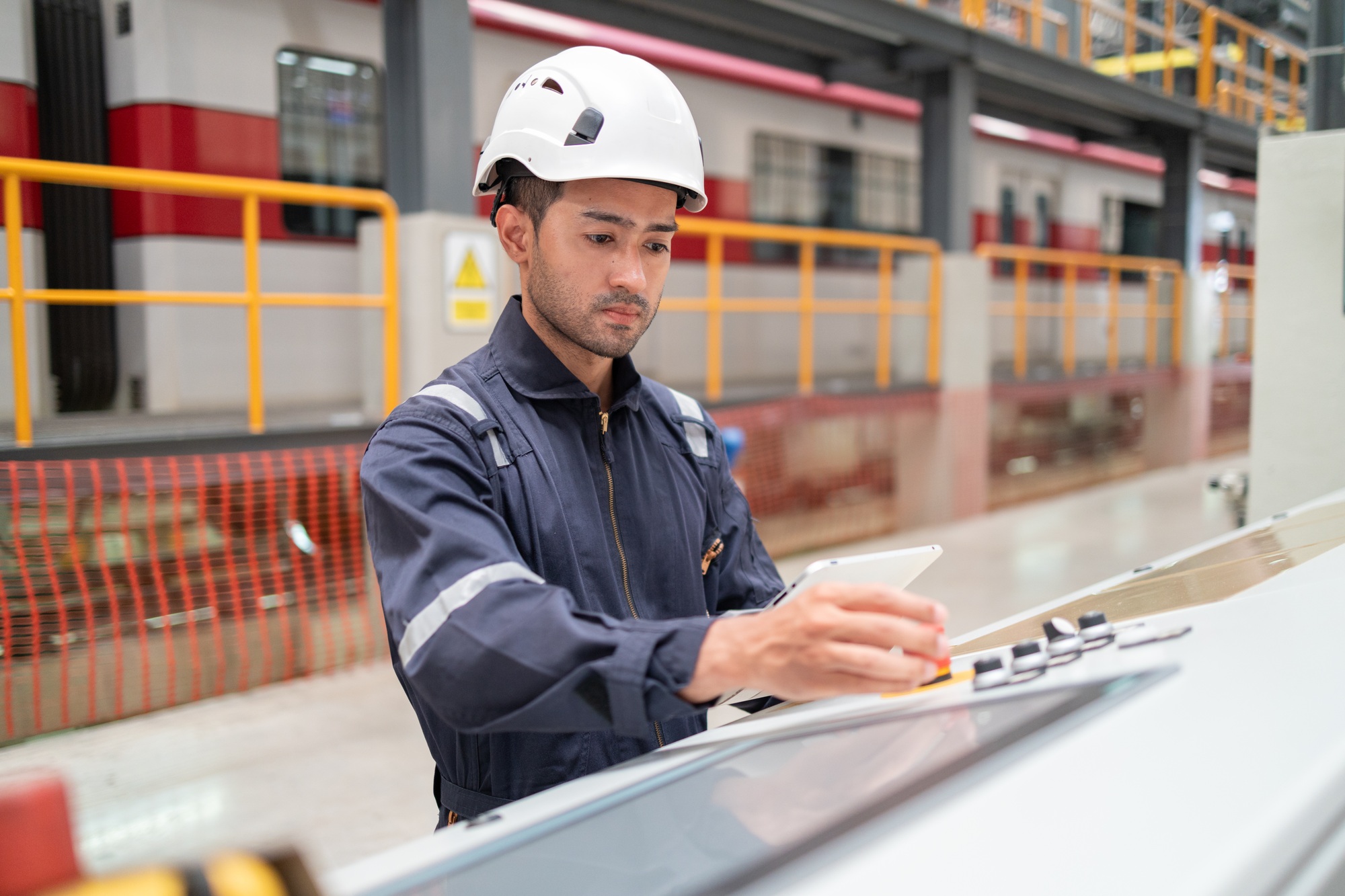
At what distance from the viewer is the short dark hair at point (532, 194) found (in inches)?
51.3

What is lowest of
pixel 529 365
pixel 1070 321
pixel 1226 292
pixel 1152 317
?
pixel 529 365

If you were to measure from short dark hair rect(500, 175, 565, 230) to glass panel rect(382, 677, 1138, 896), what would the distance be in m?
0.74

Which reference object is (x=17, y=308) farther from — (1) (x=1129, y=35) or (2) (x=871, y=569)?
(1) (x=1129, y=35)

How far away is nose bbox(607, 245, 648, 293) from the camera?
1.29 m

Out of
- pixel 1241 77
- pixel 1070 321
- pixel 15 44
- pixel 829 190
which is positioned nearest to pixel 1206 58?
pixel 1241 77

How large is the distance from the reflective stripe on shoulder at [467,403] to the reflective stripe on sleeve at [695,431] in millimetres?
→ 359

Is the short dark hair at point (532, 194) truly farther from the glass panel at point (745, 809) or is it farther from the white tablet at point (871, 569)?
the glass panel at point (745, 809)

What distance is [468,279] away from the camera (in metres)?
4.49

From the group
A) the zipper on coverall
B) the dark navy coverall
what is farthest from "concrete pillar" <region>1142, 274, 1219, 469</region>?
the zipper on coverall

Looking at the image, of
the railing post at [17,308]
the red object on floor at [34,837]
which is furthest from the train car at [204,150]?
the red object on floor at [34,837]

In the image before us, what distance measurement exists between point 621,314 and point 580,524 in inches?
11.0

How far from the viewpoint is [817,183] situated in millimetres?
8352

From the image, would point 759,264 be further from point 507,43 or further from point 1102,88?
point 1102,88

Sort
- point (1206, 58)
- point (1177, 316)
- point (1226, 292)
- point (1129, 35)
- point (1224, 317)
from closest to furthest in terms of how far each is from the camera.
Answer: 1. point (1129, 35)
2. point (1206, 58)
3. point (1177, 316)
4. point (1226, 292)
5. point (1224, 317)
